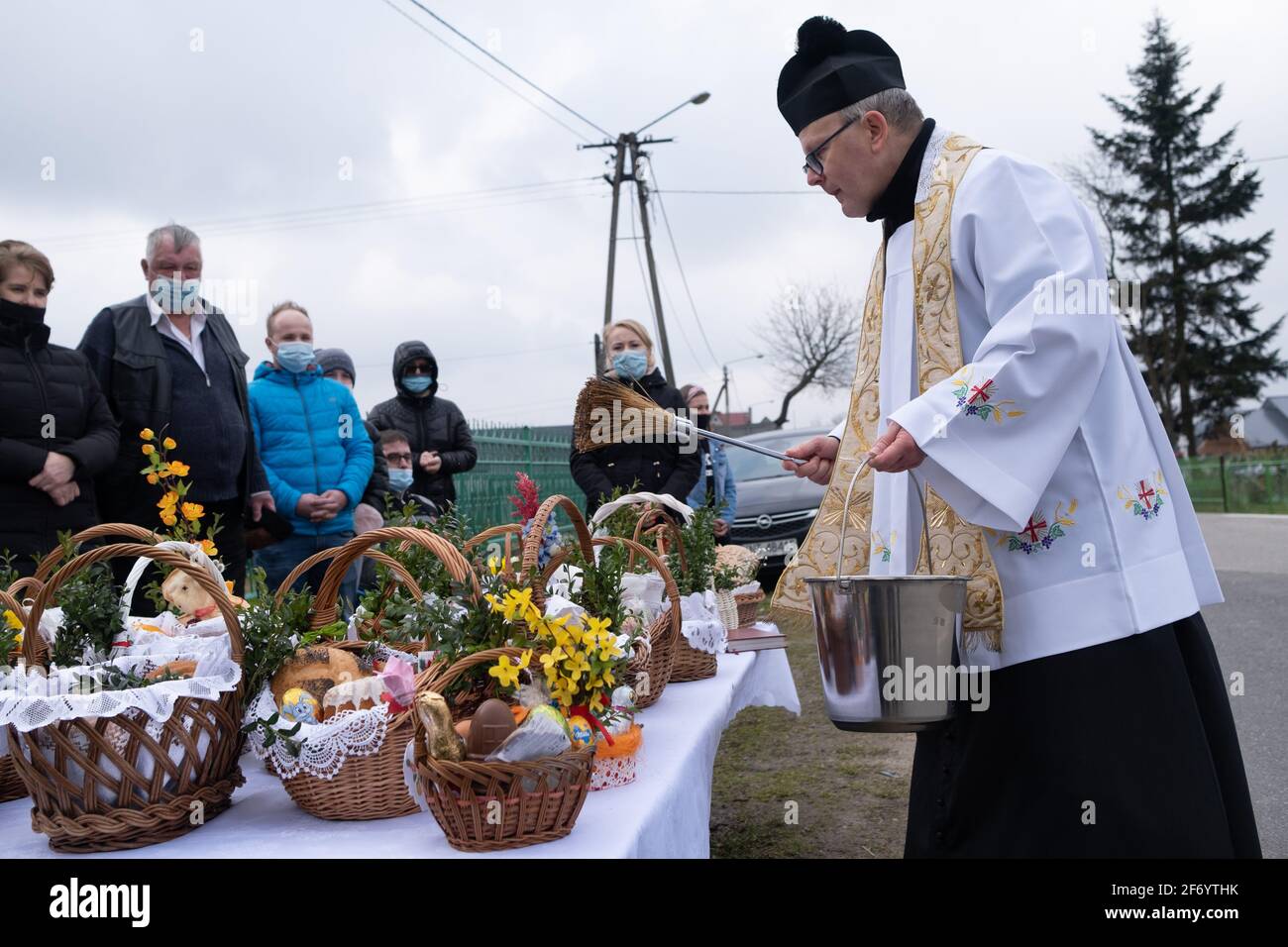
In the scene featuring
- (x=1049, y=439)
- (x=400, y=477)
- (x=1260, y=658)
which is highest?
(x=400, y=477)

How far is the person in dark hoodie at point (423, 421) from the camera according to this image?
652 centimetres

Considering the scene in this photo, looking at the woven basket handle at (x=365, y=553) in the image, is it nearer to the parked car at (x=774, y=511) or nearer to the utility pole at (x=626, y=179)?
the parked car at (x=774, y=511)

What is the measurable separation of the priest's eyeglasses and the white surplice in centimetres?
28

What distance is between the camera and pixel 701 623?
3.52 m

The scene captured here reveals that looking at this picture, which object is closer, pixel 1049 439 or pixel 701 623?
pixel 1049 439

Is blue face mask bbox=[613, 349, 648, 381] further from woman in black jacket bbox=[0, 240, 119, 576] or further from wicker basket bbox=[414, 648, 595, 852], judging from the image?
wicker basket bbox=[414, 648, 595, 852]

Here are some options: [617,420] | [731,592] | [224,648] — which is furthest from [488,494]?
[224,648]

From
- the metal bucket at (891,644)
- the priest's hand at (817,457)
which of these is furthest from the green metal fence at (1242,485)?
the metal bucket at (891,644)

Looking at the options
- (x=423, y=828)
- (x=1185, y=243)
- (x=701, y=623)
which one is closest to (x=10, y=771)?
(x=423, y=828)

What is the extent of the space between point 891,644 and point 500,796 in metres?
0.72

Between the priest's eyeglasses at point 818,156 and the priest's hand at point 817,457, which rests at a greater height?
the priest's eyeglasses at point 818,156

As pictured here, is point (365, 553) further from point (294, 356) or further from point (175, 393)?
point (294, 356)

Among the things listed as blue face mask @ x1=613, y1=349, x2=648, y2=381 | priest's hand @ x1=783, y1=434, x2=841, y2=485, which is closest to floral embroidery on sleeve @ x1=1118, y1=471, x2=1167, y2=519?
priest's hand @ x1=783, y1=434, x2=841, y2=485
